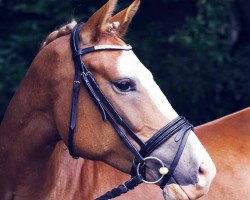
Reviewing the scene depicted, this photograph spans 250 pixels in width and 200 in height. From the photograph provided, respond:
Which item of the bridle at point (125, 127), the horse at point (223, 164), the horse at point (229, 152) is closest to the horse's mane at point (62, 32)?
the bridle at point (125, 127)

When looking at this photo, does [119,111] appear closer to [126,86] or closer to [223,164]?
[126,86]

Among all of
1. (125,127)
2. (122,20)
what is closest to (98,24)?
(122,20)

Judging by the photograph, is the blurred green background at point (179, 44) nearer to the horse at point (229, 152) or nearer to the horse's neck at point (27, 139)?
the horse at point (229, 152)

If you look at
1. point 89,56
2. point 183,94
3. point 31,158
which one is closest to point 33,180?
point 31,158

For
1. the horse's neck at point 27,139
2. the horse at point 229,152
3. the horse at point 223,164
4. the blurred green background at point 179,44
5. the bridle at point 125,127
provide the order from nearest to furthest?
the bridle at point 125,127 → the horse's neck at point 27,139 → the horse at point 223,164 → the horse at point 229,152 → the blurred green background at point 179,44

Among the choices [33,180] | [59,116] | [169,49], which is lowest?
[169,49]

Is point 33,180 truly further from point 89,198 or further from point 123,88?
point 123,88

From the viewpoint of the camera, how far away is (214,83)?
599 cm

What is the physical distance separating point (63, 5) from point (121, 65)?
2.56 metres

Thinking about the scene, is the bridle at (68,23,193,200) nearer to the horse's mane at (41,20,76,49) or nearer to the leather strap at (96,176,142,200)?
the leather strap at (96,176,142,200)

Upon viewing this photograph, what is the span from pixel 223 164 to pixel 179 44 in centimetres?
242

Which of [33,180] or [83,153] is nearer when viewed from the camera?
[83,153]

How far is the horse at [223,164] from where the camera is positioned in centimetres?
343

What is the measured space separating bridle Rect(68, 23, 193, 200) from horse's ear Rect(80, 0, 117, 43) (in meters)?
0.06
